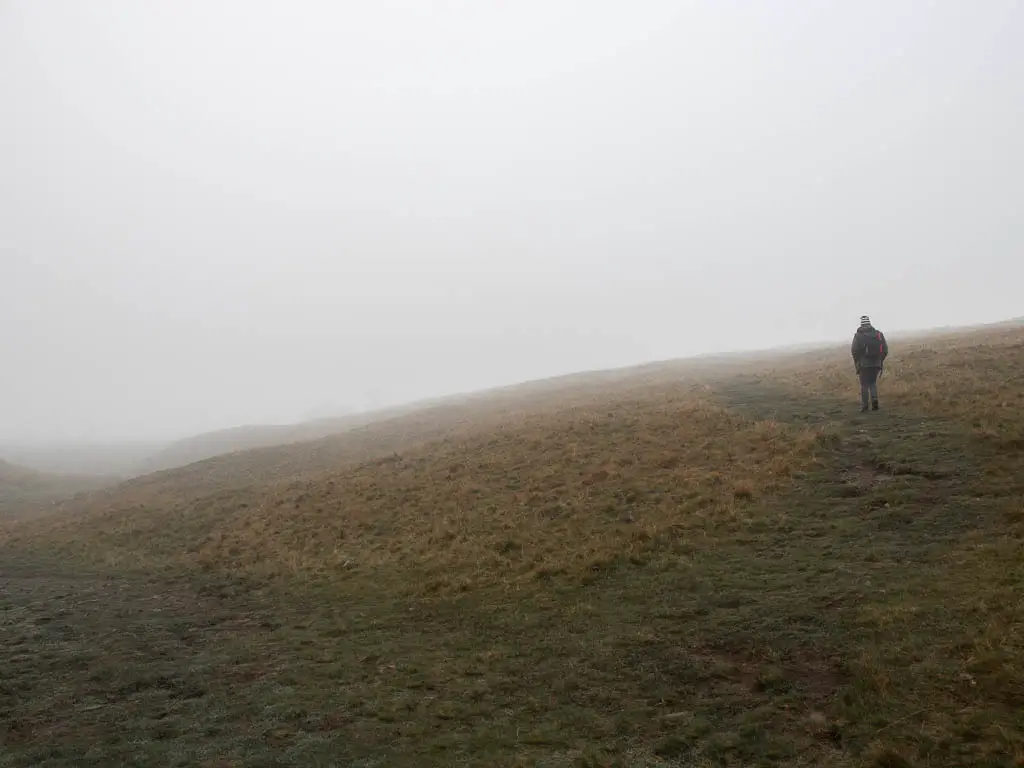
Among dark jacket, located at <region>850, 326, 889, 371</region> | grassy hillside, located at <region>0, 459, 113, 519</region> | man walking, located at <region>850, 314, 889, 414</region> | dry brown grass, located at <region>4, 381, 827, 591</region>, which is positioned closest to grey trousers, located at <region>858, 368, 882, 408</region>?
man walking, located at <region>850, 314, 889, 414</region>

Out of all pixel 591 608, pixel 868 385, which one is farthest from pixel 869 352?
pixel 591 608

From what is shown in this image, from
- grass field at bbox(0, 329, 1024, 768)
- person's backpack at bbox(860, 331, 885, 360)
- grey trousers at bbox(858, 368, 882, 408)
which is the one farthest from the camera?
grey trousers at bbox(858, 368, 882, 408)

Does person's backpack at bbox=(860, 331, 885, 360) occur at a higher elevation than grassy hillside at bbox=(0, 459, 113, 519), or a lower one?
higher

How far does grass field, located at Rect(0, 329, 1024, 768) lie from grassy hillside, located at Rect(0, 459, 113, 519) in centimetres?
2000

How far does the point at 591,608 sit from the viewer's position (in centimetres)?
1416

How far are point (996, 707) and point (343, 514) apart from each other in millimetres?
22032

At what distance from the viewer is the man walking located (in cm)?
2308

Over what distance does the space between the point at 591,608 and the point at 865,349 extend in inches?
658

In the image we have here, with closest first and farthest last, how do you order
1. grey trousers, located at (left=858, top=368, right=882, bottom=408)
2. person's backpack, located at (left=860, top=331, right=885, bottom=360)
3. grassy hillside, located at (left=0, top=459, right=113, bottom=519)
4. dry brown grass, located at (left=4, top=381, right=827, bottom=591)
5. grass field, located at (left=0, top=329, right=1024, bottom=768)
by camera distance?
1. grass field, located at (left=0, top=329, right=1024, bottom=768)
2. dry brown grass, located at (left=4, top=381, right=827, bottom=591)
3. person's backpack, located at (left=860, top=331, right=885, bottom=360)
4. grey trousers, located at (left=858, top=368, right=882, bottom=408)
5. grassy hillside, located at (left=0, top=459, right=113, bottom=519)

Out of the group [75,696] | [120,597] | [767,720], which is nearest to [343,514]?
[120,597]

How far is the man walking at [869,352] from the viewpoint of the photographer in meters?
23.1

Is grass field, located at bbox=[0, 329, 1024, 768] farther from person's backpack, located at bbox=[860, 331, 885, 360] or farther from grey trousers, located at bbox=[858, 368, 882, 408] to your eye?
person's backpack, located at bbox=[860, 331, 885, 360]

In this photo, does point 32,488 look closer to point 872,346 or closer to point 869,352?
point 869,352

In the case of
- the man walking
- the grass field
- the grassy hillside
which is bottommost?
the grass field
